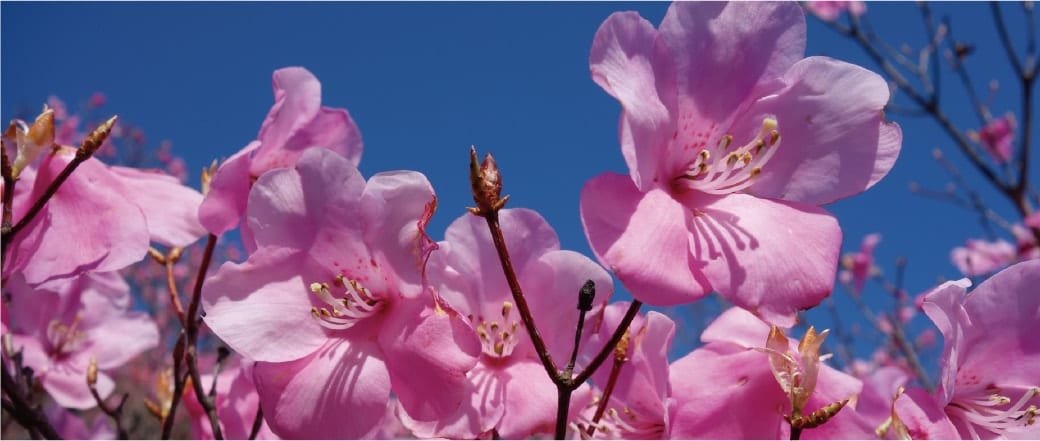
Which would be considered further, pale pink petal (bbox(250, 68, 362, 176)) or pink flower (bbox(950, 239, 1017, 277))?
pink flower (bbox(950, 239, 1017, 277))

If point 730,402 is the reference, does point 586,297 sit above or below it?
above

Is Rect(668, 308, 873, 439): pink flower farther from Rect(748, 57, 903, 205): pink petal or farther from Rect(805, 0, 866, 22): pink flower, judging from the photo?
Rect(805, 0, 866, 22): pink flower

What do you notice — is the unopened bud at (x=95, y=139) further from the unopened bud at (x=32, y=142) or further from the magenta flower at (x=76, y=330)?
the magenta flower at (x=76, y=330)

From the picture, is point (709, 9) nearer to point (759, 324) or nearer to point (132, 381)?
point (759, 324)

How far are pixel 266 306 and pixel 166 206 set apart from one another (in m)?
0.35

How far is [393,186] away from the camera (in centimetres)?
93

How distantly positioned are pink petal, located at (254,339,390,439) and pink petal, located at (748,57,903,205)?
54cm

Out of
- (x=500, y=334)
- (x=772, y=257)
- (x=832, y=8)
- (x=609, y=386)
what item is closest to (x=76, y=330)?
(x=500, y=334)

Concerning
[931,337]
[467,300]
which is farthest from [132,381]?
[467,300]

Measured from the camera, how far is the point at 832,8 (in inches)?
178


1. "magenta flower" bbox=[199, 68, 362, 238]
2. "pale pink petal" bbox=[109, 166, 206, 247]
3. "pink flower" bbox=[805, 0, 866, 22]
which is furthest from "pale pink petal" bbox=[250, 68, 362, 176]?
"pink flower" bbox=[805, 0, 866, 22]

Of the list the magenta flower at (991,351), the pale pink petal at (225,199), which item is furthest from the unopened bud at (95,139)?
the magenta flower at (991,351)

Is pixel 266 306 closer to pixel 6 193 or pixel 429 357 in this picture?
pixel 429 357

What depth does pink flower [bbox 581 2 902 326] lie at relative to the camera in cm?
90
